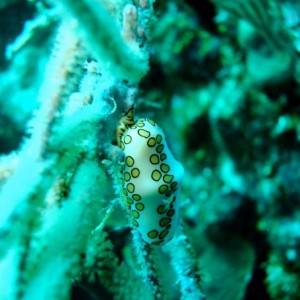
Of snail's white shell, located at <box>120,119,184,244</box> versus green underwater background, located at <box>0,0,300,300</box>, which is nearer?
green underwater background, located at <box>0,0,300,300</box>

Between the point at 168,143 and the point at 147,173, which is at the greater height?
the point at 168,143

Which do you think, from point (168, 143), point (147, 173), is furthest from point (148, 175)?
point (168, 143)

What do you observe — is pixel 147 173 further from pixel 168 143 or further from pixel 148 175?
pixel 168 143

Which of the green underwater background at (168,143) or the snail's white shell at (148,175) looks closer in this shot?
the green underwater background at (168,143)

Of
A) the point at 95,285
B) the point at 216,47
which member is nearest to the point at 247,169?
the point at 216,47

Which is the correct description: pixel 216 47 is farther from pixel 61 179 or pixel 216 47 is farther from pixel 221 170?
pixel 61 179

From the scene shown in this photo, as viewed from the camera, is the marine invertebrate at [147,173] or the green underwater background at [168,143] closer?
the green underwater background at [168,143]
